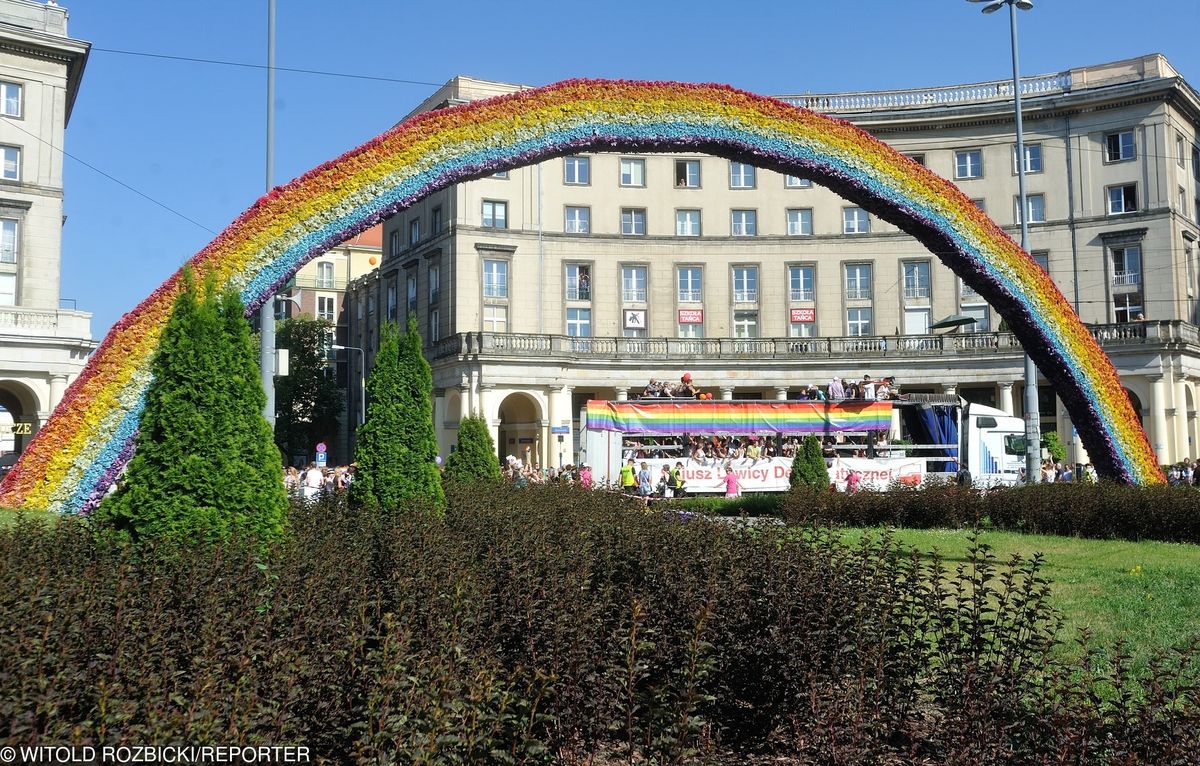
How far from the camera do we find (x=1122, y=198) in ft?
172

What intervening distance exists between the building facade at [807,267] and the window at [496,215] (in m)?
0.12

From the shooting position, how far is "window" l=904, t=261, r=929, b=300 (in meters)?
54.7

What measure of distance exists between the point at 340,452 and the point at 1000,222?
4769 cm

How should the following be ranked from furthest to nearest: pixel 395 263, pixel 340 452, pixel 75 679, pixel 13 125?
pixel 340 452, pixel 395 263, pixel 13 125, pixel 75 679

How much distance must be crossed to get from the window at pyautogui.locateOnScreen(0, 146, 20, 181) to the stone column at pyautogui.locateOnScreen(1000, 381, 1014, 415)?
48.2 m

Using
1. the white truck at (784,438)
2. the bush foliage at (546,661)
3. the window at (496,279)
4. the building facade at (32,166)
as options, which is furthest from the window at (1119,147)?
the bush foliage at (546,661)

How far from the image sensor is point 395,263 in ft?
204

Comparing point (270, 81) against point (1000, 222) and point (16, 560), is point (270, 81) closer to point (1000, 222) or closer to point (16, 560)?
point (16, 560)

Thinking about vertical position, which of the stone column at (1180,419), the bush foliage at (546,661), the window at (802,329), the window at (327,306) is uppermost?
the window at (327,306)

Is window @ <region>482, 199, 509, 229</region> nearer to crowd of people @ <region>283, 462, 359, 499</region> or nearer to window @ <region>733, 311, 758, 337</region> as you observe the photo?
window @ <region>733, 311, 758, 337</region>

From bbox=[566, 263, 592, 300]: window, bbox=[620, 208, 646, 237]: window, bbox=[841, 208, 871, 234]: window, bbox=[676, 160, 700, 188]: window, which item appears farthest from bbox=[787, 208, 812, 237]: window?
bbox=[566, 263, 592, 300]: window

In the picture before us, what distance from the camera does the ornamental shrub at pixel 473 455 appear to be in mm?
25047

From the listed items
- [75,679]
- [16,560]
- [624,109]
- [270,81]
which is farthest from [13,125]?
[75,679]

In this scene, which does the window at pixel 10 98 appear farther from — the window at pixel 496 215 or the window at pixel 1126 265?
the window at pixel 1126 265
